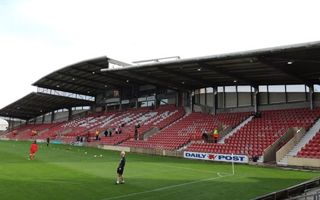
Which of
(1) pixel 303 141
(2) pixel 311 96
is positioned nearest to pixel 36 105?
(2) pixel 311 96

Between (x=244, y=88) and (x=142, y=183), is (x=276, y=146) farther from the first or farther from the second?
(x=142, y=183)

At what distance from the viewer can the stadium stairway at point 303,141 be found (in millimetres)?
23247

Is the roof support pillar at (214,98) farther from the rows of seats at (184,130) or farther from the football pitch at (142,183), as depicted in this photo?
the football pitch at (142,183)

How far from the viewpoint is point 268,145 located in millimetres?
25391

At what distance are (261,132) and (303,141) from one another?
13.2 feet

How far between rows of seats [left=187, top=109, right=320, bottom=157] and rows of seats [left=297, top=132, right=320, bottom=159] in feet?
8.75

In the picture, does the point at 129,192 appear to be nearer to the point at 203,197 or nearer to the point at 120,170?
the point at 120,170

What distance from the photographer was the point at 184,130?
117 feet

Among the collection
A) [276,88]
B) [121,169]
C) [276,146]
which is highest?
[276,88]

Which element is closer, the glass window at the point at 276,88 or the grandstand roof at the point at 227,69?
the grandstand roof at the point at 227,69

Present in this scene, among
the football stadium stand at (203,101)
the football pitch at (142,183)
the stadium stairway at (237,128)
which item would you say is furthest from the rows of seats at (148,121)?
the football pitch at (142,183)

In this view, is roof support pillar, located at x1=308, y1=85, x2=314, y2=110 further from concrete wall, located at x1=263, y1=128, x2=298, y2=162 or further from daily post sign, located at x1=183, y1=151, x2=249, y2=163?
daily post sign, located at x1=183, y1=151, x2=249, y2=163

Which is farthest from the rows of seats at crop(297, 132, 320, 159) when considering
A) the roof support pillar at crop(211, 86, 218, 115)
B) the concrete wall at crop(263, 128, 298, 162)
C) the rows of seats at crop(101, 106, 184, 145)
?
the rows of seats at crop(101, 106, 184, 145)

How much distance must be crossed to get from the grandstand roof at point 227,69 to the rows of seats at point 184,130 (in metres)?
3.87
